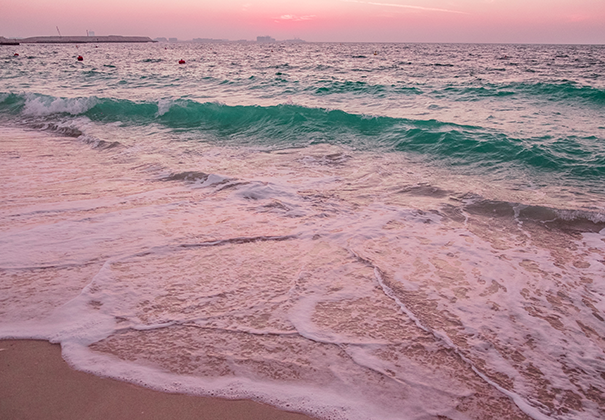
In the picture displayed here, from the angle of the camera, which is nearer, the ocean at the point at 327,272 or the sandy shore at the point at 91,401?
the sandy shore at the point at 91,401

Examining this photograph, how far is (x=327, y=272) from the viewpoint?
387 cm

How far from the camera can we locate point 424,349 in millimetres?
2822

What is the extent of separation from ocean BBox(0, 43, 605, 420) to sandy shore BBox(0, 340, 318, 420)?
0.29 feet

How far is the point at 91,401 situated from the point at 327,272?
7.52ft

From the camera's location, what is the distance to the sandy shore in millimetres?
2197

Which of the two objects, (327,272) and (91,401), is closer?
(91,401)

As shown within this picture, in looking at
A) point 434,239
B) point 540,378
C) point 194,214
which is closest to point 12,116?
point 194,214

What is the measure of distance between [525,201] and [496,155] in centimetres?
322

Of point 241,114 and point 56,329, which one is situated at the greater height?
point 241,114

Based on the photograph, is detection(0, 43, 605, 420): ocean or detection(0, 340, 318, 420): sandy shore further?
detection(0, 43, 605, 420): ocean

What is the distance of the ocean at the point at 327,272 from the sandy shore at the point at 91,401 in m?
0.09

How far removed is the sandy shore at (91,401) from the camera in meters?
2.20

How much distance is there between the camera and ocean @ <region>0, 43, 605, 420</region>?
8.37 ft

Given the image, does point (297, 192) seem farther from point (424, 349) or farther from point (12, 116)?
point (12, 116)
